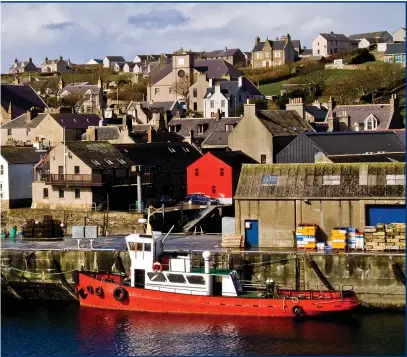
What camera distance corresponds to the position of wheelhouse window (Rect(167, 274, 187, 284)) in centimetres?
4225

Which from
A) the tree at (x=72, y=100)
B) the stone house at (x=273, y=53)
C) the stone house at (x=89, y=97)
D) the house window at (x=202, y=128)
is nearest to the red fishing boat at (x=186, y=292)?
the house window at (x=202, y=128)

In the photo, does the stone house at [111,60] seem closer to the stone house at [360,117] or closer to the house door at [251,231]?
the stone house at [360,117]

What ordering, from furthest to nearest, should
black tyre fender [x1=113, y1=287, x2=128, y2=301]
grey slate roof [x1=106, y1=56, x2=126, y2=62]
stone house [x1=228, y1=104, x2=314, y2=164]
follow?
grey slate roof [x1=106, y1=56, x2=126, y2=62] < stone house [x1=228, y1=104, x2=314, y2=164] < black tyre fender [x1=113, y1=287, x2=128, y2=301]

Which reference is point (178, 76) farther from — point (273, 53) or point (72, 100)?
point (273, 53)

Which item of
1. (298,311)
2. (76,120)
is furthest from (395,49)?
(298,311)

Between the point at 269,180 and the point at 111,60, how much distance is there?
143 meters

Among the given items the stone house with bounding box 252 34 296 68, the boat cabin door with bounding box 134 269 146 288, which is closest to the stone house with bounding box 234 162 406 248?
the boat cabin door with bounding box 134 269 146 288

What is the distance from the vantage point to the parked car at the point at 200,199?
207 feet

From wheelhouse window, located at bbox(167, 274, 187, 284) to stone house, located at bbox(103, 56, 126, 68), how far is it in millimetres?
141394

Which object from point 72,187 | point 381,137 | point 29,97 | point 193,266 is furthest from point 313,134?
point 29,97

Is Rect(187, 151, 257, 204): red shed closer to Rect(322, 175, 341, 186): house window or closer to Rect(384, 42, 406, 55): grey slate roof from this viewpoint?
Rect(322, 175, 341, 186): house window

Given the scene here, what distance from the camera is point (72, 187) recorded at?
61.5 m

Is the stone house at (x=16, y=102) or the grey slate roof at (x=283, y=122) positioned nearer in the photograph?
the grey slate roof at (x=283, y=122)

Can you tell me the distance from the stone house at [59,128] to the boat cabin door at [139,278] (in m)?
38.7
